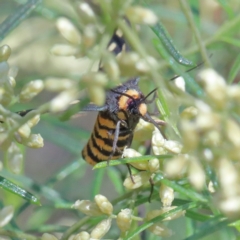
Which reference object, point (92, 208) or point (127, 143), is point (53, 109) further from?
point (127, 143)

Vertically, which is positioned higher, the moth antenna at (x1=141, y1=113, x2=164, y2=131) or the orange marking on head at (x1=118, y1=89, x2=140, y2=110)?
the orange marking on head at (x1=118, y1=89, x2=140, y2=110)

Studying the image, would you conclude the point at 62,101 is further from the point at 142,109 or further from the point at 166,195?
the point at 142,109

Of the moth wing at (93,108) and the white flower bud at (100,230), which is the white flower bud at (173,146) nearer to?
the white flower bud at (100,230)

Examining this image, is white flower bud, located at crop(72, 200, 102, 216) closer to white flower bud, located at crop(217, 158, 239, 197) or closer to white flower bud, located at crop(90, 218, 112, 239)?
white flower bud, located at crop(90, 218, 112, 239)

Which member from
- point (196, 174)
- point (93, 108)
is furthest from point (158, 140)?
point (196, 174)

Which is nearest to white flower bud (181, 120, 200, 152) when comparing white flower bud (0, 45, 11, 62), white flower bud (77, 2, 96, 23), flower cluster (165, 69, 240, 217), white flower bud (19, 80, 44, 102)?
flower cluster (165, 69, 240, 217)

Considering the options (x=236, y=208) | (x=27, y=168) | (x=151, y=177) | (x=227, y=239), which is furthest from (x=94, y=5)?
(x=27, y=168)
